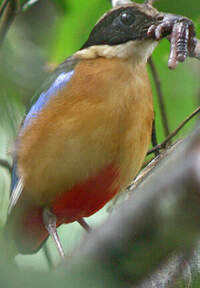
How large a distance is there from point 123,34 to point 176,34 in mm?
705

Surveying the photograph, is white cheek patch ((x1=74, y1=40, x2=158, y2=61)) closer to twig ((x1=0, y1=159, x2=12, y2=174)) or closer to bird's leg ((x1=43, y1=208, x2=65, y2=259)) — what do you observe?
twig ((x1=0, y1=159, x2=12, y2=174))

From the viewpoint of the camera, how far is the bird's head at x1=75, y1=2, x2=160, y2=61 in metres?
3.37

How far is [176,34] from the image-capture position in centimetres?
283

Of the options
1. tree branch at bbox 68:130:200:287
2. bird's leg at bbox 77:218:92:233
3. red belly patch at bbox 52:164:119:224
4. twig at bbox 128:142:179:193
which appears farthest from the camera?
bird's leg at bbox 77:218:92:233

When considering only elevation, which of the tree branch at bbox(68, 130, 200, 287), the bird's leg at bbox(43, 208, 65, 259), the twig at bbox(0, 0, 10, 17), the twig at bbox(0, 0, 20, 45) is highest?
the tree branch at bbox(68, 130, 200, 287)

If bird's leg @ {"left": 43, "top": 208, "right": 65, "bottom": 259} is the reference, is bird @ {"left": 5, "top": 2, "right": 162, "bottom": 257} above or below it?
above

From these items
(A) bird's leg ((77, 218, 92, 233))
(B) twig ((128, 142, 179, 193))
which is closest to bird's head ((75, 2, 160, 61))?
(B) twig ((128, 142, 179, 193))

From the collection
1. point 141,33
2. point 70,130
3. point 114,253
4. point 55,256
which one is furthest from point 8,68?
point 55,256

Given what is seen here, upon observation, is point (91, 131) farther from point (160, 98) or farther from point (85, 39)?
point (85, 39)

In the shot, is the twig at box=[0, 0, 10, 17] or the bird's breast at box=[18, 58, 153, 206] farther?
the twig at box=[0, 0, 10, 17]

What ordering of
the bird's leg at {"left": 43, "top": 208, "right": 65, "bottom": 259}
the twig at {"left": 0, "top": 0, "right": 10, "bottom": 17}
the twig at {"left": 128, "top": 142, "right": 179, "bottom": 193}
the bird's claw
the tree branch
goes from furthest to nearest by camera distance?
the bird's leg at {"left": 43, "top": 208, "right": 65, "bottom": 259} < the twig at {"left": 0, "top": 0, "right": 10, "bottom": 17} < the twig at {"left": 128, "top": 142, "right": 179, "bottom": 193} < the bird's claw < the tree branch

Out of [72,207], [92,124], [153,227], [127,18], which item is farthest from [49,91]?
[153,227]

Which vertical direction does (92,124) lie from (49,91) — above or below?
below

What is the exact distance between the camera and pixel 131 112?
320 centimetres
